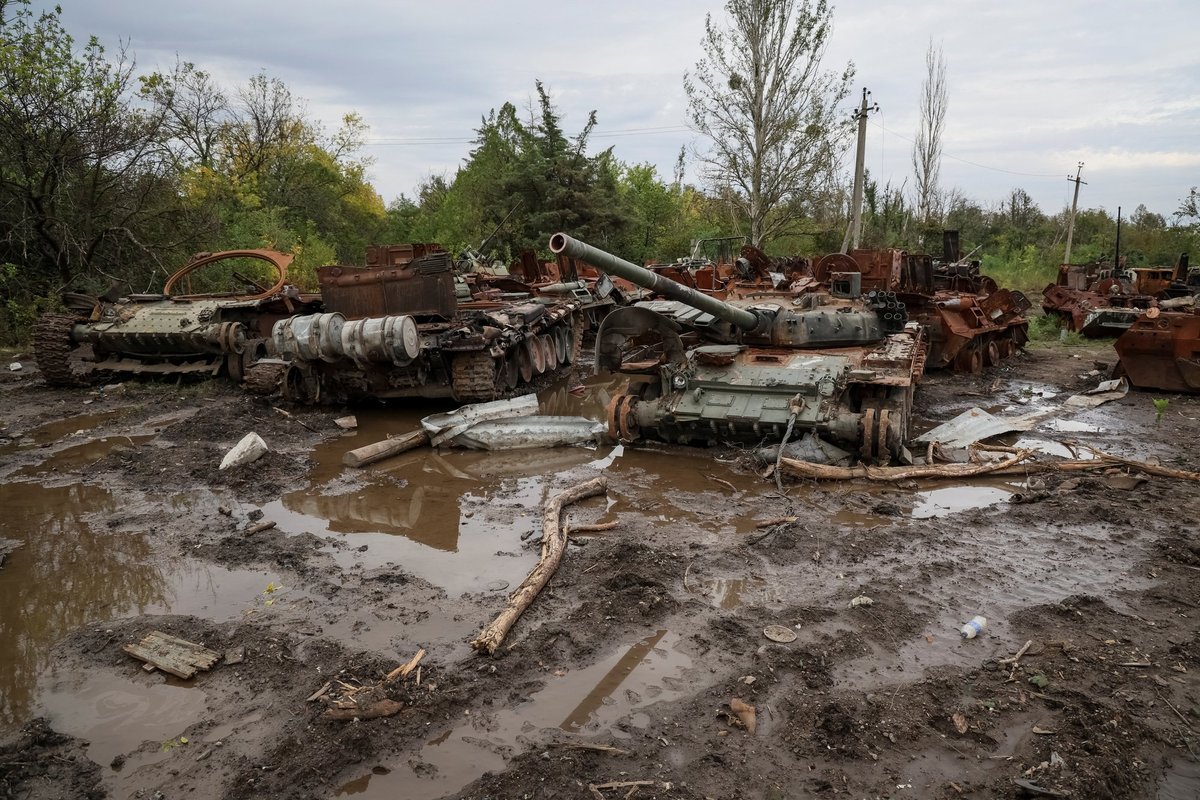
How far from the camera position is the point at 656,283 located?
6.45 m

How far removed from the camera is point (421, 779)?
2936 millimetres

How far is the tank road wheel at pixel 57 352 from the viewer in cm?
1083

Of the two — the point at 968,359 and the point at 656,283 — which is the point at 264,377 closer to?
the point at 656,283

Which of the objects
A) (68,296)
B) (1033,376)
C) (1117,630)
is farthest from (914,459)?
(68,296)

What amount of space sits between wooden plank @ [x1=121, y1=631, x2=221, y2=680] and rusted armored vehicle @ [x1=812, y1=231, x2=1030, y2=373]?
9.93 meters

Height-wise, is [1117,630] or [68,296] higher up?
[68,296]

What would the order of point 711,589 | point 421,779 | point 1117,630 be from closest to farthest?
point 421,779 → point 1117,630 → point 711,589

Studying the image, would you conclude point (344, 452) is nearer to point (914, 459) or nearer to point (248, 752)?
point (248, 752)

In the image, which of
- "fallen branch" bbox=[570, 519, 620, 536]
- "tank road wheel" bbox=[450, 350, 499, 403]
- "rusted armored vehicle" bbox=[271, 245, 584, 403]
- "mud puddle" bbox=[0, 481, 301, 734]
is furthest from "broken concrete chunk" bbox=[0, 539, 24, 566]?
"tank road wheel" bbox=[450, 350, 499, 403]

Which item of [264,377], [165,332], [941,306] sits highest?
[941,306]

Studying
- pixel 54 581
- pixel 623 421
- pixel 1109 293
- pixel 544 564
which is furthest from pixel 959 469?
pixel 1109 293

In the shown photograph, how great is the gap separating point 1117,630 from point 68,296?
1375cm

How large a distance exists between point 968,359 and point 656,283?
8037mm

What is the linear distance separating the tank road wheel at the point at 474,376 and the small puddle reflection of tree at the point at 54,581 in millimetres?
3790
